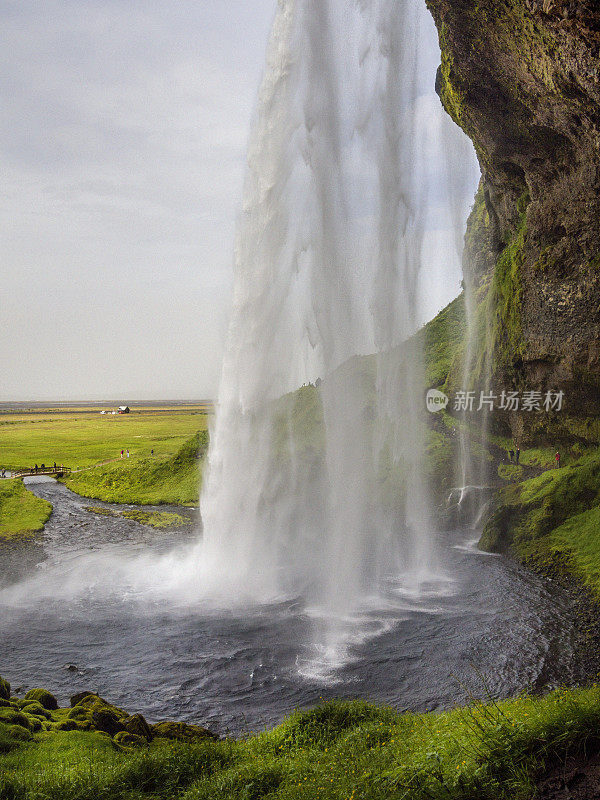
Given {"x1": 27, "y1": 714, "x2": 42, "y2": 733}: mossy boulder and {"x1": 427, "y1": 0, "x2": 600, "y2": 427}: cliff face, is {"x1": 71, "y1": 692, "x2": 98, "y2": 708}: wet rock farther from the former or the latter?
{"x1": 427, "y1": 0, "x2": 600, "y2": 427}: cliff face

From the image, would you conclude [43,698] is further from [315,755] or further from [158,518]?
[158,518]

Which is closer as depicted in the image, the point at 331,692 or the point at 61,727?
the point at 61,727

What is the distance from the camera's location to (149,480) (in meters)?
51.3

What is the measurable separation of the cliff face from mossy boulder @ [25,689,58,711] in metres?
22.1

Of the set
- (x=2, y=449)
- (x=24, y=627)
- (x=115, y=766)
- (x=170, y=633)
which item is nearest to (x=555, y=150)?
(x=170, y=633)

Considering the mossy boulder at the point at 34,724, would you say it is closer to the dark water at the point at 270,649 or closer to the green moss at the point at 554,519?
the dark water at the point at 270,649

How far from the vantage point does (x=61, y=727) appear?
39.8ft

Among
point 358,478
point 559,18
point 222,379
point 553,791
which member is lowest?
point 553,791

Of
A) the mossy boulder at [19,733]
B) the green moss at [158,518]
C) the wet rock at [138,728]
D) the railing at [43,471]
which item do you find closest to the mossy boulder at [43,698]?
the mossy boulder at [19,733]

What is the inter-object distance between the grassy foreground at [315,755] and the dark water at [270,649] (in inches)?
92.8

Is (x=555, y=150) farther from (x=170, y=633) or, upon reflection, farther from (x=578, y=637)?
(x=170, y=633)

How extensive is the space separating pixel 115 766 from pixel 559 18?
2021cm

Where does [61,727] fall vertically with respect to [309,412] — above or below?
below

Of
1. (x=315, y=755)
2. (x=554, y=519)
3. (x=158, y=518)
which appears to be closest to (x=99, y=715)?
(x=315, y=755)
